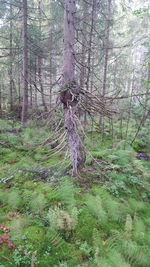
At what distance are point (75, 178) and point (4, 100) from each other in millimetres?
10815

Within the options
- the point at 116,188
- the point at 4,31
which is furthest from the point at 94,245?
the point at 4,31

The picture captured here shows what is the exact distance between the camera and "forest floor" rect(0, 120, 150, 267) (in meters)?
2.49

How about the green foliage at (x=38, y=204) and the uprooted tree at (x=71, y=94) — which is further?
the uprooted tree at (x=71, y=94)

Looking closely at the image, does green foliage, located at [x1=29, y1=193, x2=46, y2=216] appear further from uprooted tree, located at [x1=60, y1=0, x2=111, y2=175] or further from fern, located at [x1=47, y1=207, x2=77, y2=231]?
uprooted tree, located at [x1=60, y1=0, x2=111, y2=175]

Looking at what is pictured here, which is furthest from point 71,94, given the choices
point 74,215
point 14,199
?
point 14,199

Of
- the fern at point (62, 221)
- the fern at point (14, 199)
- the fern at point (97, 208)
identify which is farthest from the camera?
the fern at point (14, 199)

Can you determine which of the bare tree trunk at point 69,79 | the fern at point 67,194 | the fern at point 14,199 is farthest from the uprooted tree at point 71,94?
the fern at point 14,199

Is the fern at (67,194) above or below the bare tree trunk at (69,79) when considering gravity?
below

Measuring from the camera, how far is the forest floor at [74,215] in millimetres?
2486

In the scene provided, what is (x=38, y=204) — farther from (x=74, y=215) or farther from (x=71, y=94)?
(x=71, y=94)

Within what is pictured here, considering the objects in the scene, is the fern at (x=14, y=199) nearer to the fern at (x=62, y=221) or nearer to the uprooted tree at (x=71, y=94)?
the fern at (x=62, y=221)

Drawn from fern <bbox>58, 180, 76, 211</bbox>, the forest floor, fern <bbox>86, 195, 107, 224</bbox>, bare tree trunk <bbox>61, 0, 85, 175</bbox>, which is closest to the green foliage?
the forest floor

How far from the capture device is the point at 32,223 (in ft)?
9.69

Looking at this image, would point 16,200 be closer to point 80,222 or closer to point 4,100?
point 80,222
